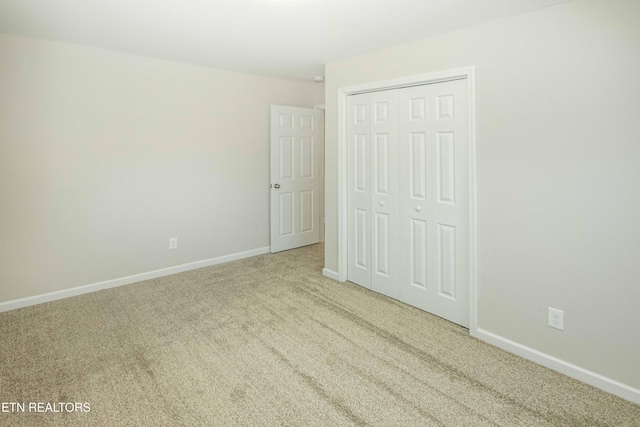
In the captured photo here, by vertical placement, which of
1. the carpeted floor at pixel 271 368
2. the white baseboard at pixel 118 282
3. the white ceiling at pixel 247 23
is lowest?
the carpeted floor at pixel 271 368

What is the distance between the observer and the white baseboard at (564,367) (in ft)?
6.30

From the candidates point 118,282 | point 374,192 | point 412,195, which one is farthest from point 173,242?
point 412,195

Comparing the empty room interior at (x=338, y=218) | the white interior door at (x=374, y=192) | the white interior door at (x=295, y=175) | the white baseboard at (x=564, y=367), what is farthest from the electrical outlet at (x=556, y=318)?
the white interior door at (x=295, y=175)

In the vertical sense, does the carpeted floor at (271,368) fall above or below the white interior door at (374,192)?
below

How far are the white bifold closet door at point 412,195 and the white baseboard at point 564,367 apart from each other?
0.27 metres

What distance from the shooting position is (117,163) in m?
3.47

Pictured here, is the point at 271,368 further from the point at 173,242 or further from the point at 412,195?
the point at 173,242

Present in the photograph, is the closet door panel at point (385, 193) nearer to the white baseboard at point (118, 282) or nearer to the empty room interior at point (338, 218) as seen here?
the empty room interior at point (338, 218)

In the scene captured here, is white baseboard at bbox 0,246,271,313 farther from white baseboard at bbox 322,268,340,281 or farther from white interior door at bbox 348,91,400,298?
white interior door at bbox 348,91,400,298

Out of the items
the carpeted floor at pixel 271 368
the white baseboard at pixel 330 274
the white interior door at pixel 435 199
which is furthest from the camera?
the white baseboard at pixel 330 274

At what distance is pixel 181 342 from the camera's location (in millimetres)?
2494

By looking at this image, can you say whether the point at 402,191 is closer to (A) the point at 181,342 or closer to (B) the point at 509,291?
(B) the point at 509,291

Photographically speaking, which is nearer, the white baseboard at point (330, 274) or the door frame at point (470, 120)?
the door frame at point (470, 120)

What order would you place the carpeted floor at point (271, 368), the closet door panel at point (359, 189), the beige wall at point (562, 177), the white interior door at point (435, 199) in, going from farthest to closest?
the closet door panel at point (359, 189), the white interior door at point (435, 199), the beige wall at point (562, 177), the carpeted floor at point (271, 368)
